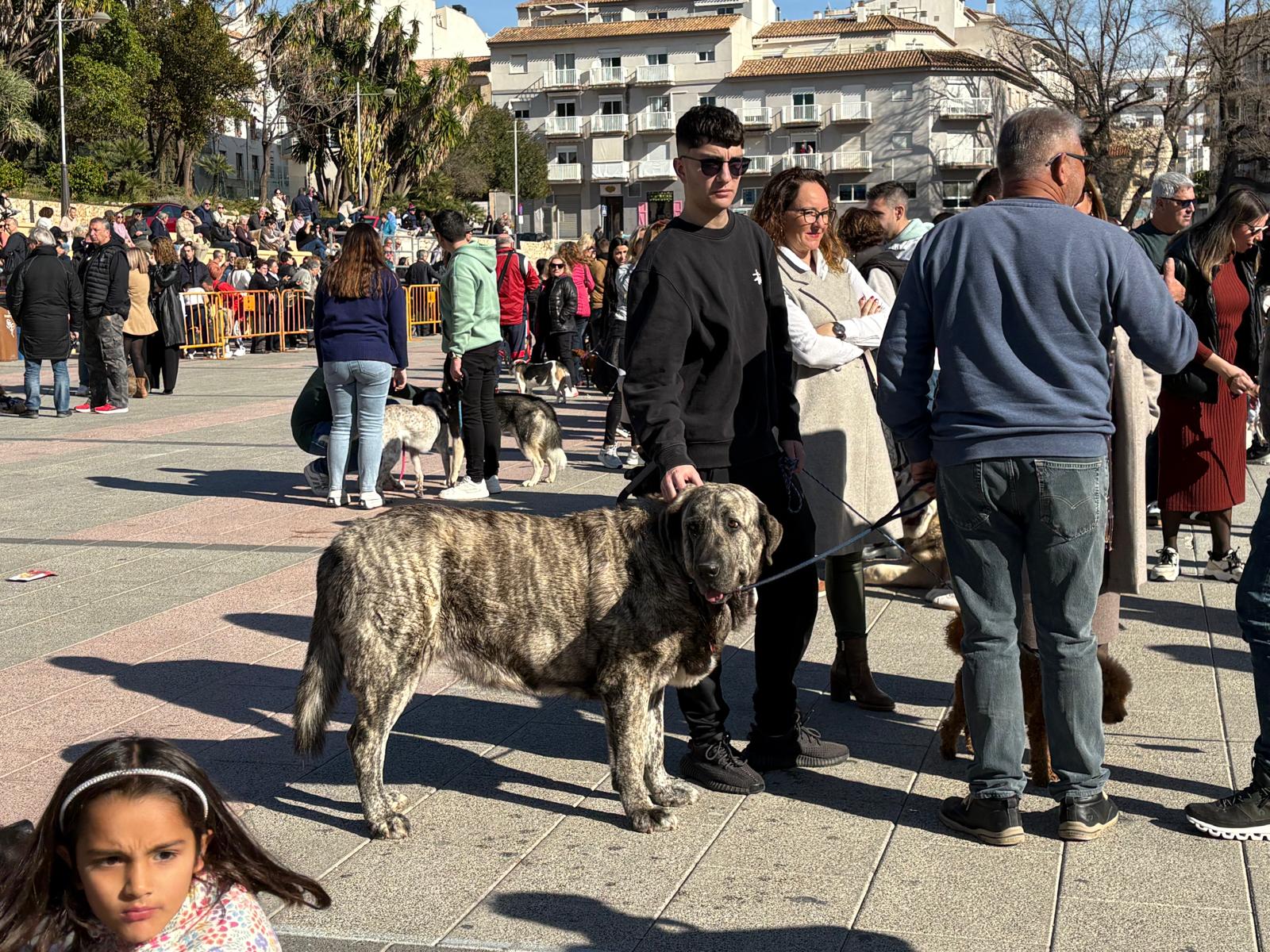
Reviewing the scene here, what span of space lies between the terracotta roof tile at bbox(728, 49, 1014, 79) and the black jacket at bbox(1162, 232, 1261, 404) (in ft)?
242

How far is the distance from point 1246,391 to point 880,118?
81927 millimetres

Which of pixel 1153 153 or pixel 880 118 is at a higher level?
pixel 880 118

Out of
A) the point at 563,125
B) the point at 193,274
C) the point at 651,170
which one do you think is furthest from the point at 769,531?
the point at 563,125

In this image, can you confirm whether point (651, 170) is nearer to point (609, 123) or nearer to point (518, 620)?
point (609, 123)

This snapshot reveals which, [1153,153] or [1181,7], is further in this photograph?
[1153,153]

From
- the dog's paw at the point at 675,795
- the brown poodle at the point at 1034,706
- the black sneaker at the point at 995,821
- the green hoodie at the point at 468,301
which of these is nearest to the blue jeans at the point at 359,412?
the green hoodie at the point at 468,301

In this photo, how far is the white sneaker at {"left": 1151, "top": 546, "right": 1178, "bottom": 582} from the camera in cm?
804

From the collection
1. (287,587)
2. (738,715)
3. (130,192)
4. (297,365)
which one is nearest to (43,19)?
(130,192)

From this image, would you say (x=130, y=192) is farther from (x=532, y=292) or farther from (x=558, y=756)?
(x=558, y=756)

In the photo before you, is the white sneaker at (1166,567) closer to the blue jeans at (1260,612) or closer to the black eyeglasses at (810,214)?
the blue jeans at (1260,612)

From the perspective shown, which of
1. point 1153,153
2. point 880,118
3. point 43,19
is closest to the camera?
point 43,19

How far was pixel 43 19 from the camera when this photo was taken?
48.7 m

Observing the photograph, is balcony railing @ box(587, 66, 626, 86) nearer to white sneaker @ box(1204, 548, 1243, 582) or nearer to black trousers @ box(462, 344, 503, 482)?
black trousers @ box(462, 344, 503, 482)

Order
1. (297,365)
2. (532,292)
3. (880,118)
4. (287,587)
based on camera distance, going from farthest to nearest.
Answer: (880,118) → (297,365) → (532,292) → (287,587)
